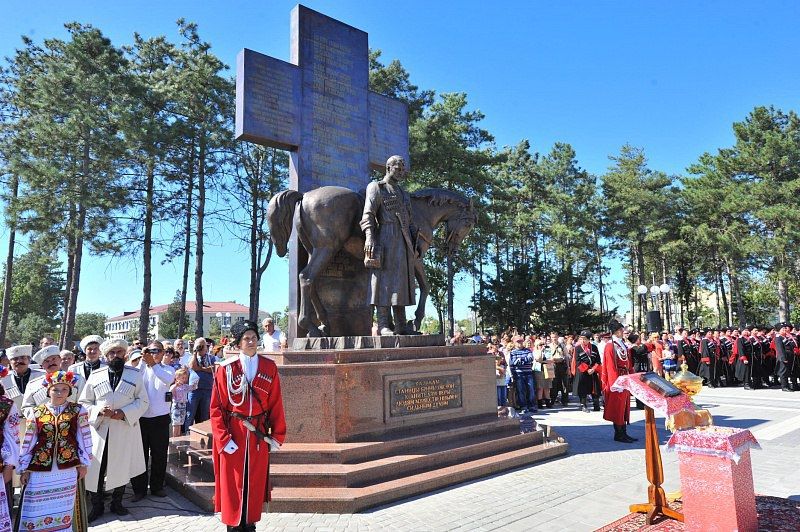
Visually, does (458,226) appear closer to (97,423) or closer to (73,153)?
(97,423)

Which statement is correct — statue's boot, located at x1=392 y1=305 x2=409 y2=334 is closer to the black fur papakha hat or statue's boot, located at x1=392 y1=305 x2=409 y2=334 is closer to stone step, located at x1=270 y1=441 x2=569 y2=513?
stone step, located at x1=270 y1=441 x2=569 y2=513

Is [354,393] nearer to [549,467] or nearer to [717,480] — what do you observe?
[549,467]

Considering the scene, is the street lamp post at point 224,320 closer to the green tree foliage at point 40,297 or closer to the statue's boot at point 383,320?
the green tree foliage at point 40,297

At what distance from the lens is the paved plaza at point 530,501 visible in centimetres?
440

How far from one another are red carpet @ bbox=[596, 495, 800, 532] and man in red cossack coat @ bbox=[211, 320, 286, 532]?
2.77m

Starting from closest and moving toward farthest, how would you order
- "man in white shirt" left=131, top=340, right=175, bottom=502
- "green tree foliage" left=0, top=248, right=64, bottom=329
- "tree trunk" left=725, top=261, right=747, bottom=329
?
"man in white shirt" left=131, top=340, right=175, bottom=502 → "tree trunk" left=725, top=261, right=747, bottom=329 → "green tree foliage" left=0, top=248, right=64, bottom=329

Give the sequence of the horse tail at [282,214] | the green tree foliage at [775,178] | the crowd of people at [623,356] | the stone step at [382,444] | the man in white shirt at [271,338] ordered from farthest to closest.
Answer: the green tree foliage at [775,178]
the crowd of people at [623,356]
the man in white shirt at [271,338]
the horse tail at [282,214]
the stone step at [382,444]

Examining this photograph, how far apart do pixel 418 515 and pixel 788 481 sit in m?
4.15

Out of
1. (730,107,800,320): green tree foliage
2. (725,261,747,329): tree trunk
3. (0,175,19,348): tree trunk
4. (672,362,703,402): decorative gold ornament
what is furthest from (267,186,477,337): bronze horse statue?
(725,261,747,329): tree trunk

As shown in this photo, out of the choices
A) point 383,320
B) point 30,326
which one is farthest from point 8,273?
point 30,326

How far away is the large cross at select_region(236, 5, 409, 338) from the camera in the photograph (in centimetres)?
785

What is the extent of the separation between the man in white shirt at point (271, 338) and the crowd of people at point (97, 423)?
45.2 inches

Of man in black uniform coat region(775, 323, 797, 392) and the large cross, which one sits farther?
→ man in black uniform coat region(775, 323, 797, 392)

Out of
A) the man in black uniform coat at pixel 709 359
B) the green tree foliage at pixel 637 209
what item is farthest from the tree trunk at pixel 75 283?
the green tree foliage at pixel 637 209
